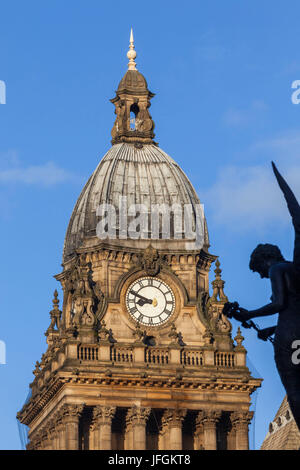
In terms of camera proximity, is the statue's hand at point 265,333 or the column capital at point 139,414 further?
the column capital at point 139,414

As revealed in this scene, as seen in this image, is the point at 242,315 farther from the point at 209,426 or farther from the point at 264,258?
the point at 209,426

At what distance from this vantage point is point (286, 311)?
2888 centimetres

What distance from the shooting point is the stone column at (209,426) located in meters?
82.5

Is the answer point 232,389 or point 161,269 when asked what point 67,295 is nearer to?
point 161,269

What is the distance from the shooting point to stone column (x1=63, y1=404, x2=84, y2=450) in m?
80.2

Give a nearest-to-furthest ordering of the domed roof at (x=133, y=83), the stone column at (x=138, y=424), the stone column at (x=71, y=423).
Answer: the stone column at (x=71, y=423)
the stone column at (x=138, y=424)
the domed roof at (x=133, y=83)

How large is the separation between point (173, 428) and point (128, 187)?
15212mm

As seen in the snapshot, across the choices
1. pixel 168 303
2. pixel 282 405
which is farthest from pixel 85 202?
pixel 282 405

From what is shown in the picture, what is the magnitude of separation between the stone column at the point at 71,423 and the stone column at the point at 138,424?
2656mm

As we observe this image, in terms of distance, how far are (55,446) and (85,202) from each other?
14816mm

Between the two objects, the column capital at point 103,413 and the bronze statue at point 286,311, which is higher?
the column capital at point 103,413

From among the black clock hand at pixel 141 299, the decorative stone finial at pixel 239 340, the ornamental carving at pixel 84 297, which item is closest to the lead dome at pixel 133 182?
the ornamental carving at pixel 84 297

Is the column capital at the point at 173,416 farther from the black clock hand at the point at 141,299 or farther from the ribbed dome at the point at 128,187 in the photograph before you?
the ribbed dome at the point at 128,187

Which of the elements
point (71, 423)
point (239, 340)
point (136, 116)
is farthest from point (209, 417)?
point (136, 116)
